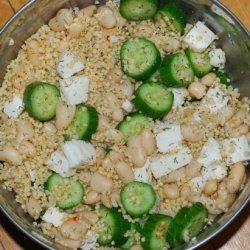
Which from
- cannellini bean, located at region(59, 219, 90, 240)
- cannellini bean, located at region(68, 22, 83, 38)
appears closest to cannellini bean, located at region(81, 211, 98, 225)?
cannellini bean, located at region(59, 219, 90, 240)

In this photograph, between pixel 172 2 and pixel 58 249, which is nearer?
pixel 58 249

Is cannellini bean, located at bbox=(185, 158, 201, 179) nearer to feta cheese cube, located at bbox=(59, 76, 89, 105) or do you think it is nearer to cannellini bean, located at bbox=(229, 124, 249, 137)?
cannellini bean, located at bbox=(229, 124, 249, 137)

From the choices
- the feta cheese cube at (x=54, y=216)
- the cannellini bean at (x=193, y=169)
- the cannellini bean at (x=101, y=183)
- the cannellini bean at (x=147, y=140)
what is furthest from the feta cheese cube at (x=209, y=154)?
the feta cheese cube at (x=54, y=216)

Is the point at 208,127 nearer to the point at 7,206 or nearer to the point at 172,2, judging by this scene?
the point at 172,2

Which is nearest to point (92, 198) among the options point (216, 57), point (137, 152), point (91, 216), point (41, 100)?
point (91, 216)

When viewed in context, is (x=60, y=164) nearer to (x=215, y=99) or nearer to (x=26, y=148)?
(x=26, y=148)

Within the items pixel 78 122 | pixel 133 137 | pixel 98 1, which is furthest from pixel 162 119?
pixel 98 1

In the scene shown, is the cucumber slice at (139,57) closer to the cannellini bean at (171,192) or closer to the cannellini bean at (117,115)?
the cannellini bean at (117,115)
